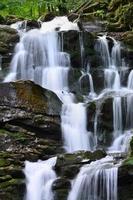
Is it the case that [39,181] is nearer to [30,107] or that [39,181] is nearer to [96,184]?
[96,184]

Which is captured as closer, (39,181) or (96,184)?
(96,184)

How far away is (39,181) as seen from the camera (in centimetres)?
1124

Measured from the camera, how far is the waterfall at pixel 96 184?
1038 cm

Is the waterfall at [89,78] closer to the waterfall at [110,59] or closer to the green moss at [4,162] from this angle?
the waterfall at [110,59]

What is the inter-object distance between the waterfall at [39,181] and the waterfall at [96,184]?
2.00ft

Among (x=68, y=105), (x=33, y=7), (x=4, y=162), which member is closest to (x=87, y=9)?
(x=33, y=7)

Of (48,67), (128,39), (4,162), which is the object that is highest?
(128,39)

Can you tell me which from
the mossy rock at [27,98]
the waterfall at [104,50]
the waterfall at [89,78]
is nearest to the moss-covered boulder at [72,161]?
the mossy rock at [27,98]

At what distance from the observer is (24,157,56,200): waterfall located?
432 inches

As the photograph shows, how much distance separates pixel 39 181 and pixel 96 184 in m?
1.46

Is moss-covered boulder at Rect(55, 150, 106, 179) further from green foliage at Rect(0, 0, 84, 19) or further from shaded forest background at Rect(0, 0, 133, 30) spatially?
green foliage at Rect(0, 0, 84, 19)

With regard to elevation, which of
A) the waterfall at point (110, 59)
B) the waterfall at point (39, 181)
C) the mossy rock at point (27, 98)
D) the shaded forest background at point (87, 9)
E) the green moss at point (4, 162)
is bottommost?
the waterfall at point (39, 181)

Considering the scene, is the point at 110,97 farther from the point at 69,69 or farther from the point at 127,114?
the point at 69,69

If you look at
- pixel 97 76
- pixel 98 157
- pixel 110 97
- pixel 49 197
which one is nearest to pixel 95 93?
pixel 97 76
